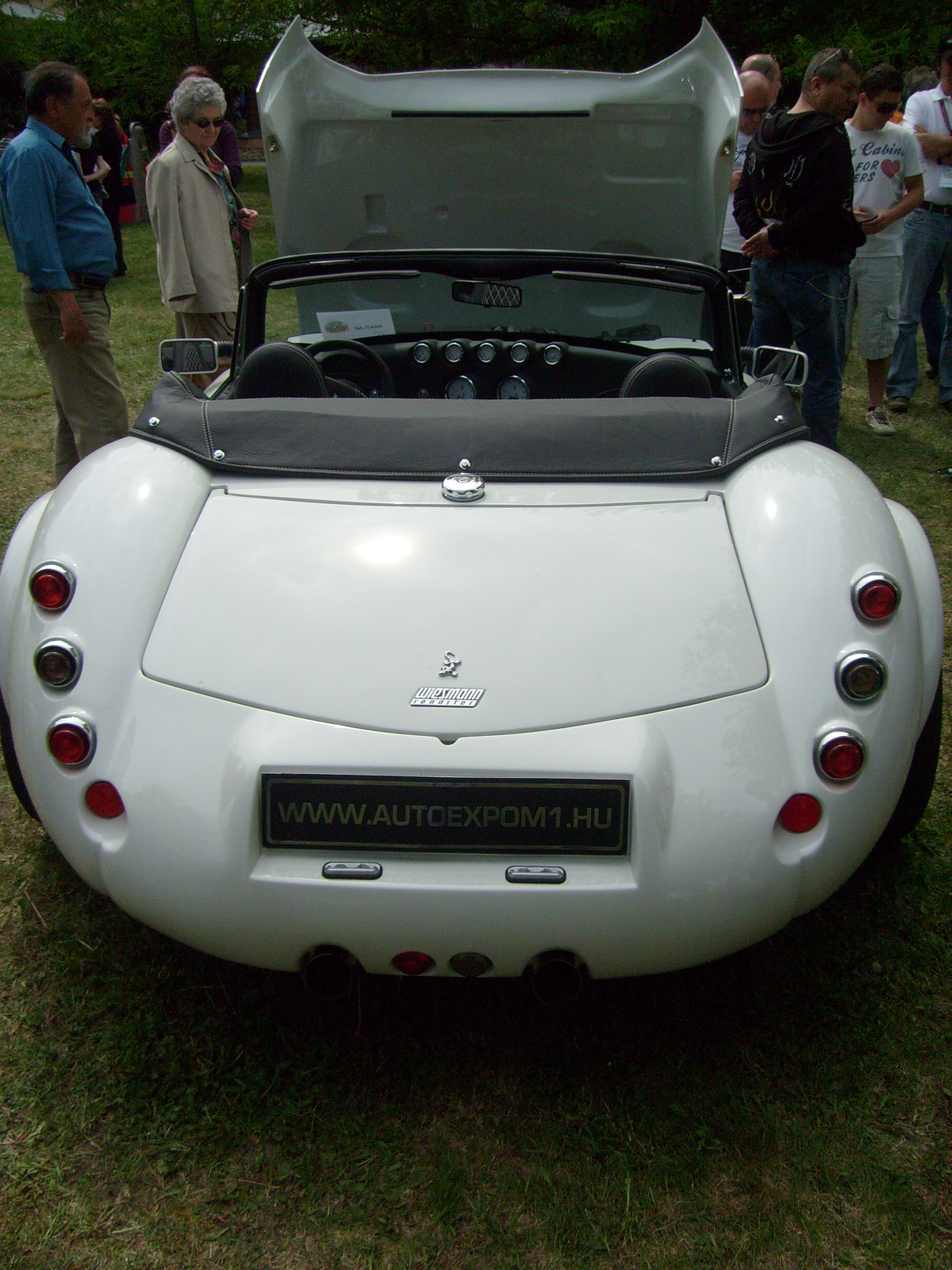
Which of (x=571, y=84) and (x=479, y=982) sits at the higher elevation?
(x=571, y=84)

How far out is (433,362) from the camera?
373 cm

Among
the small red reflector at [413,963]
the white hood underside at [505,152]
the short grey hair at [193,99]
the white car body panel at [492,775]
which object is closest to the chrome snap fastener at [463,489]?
the white car body panel at [492,775]

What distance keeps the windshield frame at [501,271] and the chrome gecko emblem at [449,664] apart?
5.68ft

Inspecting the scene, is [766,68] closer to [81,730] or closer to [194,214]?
[194,214]

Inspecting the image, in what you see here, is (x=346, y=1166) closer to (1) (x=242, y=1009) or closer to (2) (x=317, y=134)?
(1) (x=242, y=1009)

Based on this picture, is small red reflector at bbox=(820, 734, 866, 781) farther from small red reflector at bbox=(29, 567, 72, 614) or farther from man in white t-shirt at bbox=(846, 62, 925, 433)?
man in white t-shirt at bbox=(846, 62, 925, 433)

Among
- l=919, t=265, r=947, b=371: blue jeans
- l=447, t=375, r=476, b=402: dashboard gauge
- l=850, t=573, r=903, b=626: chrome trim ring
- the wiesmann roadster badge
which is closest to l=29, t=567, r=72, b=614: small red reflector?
the wiesmann roadster badge

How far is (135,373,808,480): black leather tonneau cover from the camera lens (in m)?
2.52

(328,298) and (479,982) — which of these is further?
(328,298)

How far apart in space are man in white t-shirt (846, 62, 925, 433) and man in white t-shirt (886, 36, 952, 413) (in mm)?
191

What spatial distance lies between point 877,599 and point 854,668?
18cm

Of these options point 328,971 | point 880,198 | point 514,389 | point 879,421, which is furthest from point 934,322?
point 328,971

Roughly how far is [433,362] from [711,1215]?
9.06 feet

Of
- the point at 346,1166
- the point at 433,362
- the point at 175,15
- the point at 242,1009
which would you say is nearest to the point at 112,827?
the point at 242,1009
